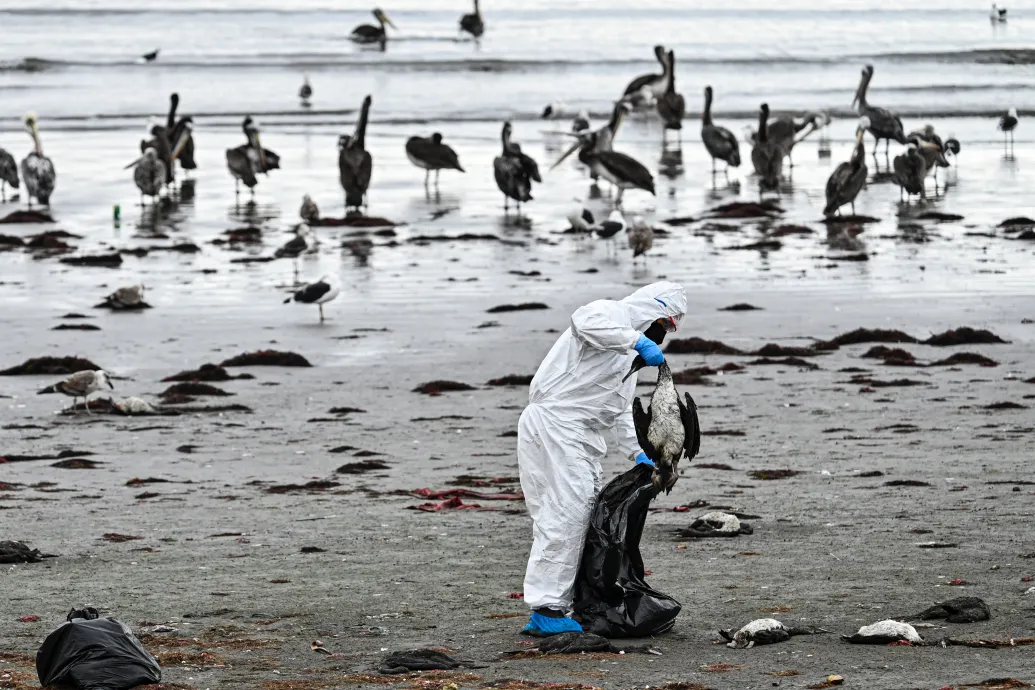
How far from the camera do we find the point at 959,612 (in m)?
9.00

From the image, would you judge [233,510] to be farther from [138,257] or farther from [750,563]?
[138,257]

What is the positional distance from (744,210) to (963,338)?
10314 mm

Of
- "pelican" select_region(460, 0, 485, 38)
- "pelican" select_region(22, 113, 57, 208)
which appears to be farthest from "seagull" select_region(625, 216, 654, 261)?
"pelican" select_region(460, 0, 485, 38)

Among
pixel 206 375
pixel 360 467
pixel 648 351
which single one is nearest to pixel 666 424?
pixel 648 351

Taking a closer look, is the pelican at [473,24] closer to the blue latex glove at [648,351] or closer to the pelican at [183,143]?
the pelican at [183,143]

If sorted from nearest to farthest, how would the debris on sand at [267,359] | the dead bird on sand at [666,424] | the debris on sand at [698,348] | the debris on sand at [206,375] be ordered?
the dead bird on sand at [666,424] < the debris on sand at [206,375] < the debris on sand at [267,359] < the debris on sand at [698,348]

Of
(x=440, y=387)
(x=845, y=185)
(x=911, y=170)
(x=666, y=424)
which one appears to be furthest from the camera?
(x=911, y=170)

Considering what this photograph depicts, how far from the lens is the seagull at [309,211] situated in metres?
27.9

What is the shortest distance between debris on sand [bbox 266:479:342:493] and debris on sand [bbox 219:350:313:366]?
4933mm

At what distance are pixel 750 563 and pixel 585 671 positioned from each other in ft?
8.48

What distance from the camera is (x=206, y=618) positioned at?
9641 millimetres

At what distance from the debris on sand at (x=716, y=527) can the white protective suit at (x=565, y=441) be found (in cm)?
257

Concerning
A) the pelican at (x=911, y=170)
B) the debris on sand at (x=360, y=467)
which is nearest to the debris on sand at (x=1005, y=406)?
the debris on sand at (x=360, y=467)

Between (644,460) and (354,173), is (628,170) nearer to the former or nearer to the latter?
(354,173)
